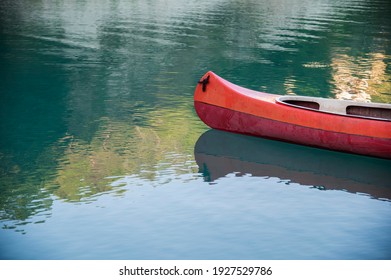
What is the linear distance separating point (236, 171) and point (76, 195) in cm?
365

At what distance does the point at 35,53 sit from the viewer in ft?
103

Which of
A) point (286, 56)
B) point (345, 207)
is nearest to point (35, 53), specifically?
point (286, 56)

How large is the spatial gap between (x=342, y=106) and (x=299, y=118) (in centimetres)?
157

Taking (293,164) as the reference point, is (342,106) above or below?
above

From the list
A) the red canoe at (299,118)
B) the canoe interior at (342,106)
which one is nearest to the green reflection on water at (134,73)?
the red canoe at (299,118)

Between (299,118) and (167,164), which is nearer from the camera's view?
(167,164)

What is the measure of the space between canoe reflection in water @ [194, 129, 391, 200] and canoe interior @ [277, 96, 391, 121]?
1.08m

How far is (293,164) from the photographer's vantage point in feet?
57.2

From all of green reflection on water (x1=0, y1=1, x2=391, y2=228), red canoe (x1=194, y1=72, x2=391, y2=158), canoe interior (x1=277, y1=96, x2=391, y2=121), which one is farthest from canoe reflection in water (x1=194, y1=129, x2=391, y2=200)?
canoe interior (x1=277, y1=96, x2=391, y2=121)

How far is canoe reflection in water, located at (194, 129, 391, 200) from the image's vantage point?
16.3 meters

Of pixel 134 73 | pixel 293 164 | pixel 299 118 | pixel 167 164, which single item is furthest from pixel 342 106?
pixel 134 73

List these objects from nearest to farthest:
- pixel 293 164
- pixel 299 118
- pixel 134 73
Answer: pixel 293 164 → pixel 299 118 → pixel 134 73

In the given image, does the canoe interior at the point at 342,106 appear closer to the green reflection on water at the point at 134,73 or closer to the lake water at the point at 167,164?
the lake water at the point at 167,164

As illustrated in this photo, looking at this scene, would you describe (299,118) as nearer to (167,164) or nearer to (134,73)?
(167,164)
